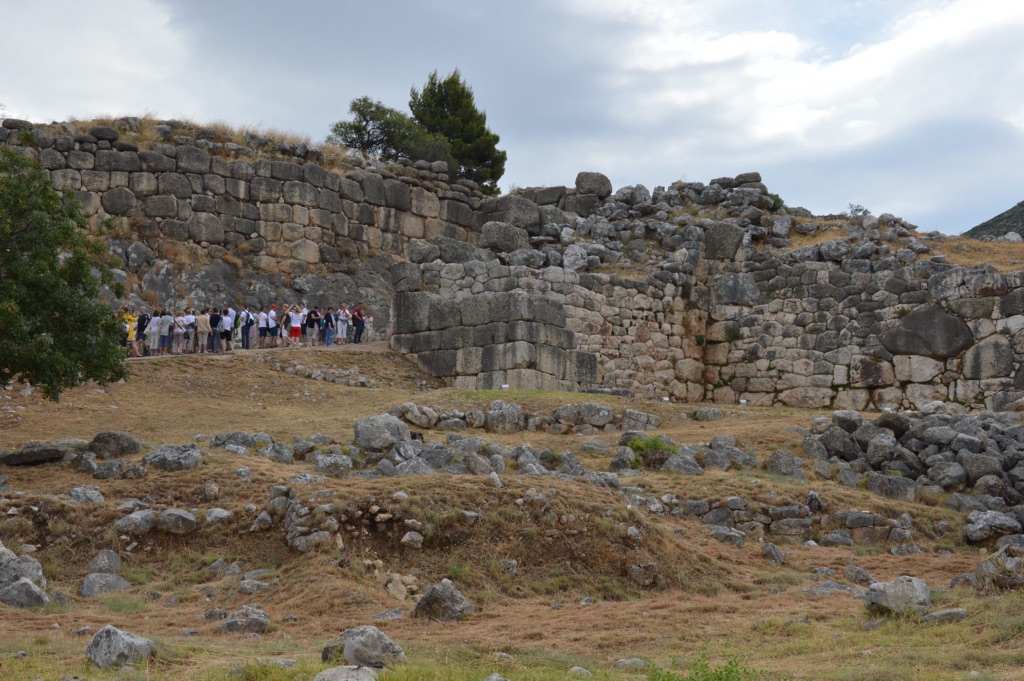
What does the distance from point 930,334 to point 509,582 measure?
13426 millimetres

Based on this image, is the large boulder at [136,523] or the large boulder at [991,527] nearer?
the large boulder at [136,523]

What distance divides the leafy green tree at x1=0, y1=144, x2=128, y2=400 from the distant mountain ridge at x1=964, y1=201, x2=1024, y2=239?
86.0ft

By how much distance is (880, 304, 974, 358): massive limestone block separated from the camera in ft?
68.9

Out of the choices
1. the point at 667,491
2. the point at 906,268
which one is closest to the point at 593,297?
the point at 906,268

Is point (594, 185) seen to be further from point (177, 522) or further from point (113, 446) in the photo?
point (177, 522)

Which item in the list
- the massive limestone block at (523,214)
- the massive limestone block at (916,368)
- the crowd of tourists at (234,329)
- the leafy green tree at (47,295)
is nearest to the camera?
the leafy green tree at (47,295)

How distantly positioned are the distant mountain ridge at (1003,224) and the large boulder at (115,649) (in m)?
30.5

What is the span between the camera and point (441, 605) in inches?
373

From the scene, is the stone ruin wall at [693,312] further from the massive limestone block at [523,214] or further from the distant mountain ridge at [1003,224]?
the distant mountain ridge at [1003,224]

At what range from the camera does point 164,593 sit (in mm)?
10133

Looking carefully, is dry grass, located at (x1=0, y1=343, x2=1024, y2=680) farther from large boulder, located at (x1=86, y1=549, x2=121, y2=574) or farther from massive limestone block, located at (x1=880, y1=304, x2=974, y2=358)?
massive limestone block, located at (x1=880, y1=304, x2=974, y2=358)

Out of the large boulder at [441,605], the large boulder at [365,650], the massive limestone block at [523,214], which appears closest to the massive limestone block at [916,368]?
the massive limestone block at [523,214]

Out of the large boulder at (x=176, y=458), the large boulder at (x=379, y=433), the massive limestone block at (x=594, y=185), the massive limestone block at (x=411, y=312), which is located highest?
the massive limestone block at (x=594, y=185)

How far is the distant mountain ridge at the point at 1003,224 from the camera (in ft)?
110
